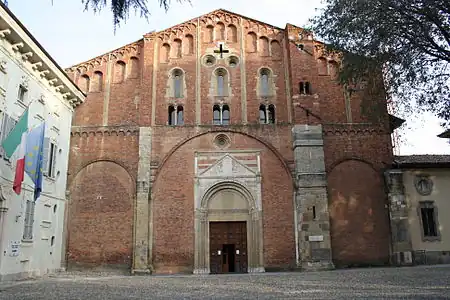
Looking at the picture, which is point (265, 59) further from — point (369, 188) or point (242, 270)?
point (242, 270)

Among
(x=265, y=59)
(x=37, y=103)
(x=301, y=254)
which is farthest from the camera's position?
(x=265, y=59)

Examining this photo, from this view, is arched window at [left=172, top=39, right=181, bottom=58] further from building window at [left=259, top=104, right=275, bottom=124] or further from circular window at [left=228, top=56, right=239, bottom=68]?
building window at [left=259, top=104, right=275, bottom=124]

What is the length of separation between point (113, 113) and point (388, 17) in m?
15.5

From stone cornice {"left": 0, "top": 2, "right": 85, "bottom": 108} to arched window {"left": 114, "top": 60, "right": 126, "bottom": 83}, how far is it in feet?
7.09

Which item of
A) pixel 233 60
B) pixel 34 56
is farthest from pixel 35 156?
pixel 233 60

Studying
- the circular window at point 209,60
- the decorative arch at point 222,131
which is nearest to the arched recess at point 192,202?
the decorative arch at point 222,131

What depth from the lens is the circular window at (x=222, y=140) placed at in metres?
22.5

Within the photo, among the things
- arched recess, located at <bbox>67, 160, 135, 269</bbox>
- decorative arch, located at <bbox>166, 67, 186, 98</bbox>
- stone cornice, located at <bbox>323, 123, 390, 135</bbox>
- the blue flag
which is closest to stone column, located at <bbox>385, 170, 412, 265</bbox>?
stone cornice, located at <bbox>323, 123, 390, 135</bbox>

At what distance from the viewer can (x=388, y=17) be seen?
39.3ft

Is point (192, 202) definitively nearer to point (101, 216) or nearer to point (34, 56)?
point (101, 216)

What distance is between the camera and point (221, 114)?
23156mm

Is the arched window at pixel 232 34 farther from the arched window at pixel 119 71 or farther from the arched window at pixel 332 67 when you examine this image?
the arched window at pixel 119 71

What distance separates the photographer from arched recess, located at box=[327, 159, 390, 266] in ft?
68.6

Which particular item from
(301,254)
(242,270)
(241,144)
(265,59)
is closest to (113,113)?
(241,144)
